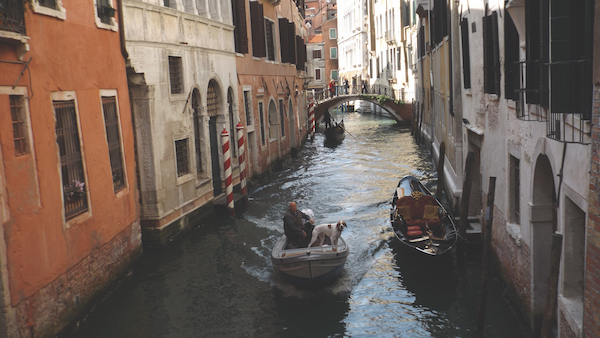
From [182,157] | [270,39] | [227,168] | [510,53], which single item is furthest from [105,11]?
[270,39]

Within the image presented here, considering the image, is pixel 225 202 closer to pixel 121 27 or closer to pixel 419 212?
pixel 419 212

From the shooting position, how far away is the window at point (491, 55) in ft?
27.6

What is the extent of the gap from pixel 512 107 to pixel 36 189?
18.6 ft

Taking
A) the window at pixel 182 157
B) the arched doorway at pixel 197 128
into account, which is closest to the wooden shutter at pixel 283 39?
the arched doorway at pixel 197 128

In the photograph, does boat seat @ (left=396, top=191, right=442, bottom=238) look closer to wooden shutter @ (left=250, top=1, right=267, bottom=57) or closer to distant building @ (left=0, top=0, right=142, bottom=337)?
distant building @ (left=0, top=0, right=142, bottom=337)

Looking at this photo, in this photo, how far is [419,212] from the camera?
1075cm

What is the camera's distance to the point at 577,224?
5465 millimetres

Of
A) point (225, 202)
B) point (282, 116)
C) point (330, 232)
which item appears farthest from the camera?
point (282, 116)

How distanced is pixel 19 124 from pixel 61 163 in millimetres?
1057

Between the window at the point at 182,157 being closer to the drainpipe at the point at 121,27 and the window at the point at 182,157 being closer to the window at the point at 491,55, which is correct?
the drainpipe at the point at 121,27

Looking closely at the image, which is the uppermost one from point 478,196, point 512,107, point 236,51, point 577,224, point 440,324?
point 236,51

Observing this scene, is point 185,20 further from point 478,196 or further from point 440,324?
point 440,324

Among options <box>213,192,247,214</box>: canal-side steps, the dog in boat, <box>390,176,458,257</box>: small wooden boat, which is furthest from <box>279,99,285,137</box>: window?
the dog in boat

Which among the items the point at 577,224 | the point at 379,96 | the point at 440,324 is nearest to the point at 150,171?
the point at 440,324
